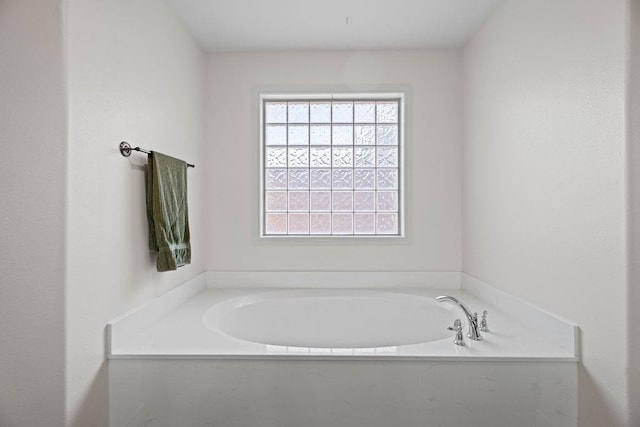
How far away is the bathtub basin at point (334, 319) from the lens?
2.57m

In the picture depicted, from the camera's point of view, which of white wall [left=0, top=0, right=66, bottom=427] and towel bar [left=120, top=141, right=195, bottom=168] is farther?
towel bar [left=120, top=141, right=195, bottom=168]

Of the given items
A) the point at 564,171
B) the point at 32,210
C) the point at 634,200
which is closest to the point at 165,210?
the point at 32,210

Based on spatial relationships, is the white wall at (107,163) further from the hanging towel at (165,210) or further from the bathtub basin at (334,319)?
the bathtub basin at (334,319)

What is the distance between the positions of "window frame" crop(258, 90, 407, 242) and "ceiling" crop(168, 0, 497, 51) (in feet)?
1.08

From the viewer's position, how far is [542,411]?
5.18 ft

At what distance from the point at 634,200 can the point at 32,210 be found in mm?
2057

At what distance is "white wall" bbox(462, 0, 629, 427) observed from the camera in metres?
1.37

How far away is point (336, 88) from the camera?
9.59ft

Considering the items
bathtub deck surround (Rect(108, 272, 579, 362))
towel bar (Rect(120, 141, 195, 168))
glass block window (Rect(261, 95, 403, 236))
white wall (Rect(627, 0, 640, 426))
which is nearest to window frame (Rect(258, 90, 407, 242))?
glass block window (Rect(261, 95, 403, 236))

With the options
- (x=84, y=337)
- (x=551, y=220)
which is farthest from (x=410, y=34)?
(x=84, y=337)

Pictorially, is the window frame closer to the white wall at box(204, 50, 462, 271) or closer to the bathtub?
the white wall at box(204, 50, 462, 271)

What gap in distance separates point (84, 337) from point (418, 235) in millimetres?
2200

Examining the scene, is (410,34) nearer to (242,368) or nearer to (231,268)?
(231,268)

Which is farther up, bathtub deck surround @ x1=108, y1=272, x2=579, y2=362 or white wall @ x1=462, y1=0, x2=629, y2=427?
white wall @ x1=462, y1=0, x2=629, y2=427
